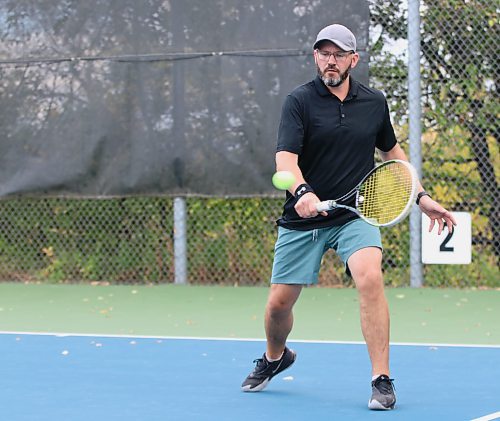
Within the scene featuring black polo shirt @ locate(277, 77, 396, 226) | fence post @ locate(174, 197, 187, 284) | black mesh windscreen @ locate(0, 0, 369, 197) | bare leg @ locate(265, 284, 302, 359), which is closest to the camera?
black polo shirt @ locate(277, 77, 396, 226)

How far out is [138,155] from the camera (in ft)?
31.2

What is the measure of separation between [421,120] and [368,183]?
4.34m

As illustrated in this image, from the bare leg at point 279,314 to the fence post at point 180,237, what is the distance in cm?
435

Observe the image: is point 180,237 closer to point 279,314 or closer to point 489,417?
point 279,314

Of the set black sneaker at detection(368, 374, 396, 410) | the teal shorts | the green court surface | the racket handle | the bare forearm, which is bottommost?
the green court surface

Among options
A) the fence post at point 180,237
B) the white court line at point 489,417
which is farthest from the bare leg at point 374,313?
the fence post at point 180,237

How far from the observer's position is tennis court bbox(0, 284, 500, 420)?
4.87 meters

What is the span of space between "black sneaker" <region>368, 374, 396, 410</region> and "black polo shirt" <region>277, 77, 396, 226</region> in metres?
0.70

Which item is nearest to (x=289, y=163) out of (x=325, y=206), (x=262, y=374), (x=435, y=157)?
(x=325, y=206)

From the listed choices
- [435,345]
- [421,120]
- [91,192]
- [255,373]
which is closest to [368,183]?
[255,373]

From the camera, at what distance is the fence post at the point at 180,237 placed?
9523 mm

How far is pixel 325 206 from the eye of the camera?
4.66 meters

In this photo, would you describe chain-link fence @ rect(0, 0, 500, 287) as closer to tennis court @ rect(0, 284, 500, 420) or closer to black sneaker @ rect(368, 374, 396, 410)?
tennis court @ rect(0, 284, 500, 420)

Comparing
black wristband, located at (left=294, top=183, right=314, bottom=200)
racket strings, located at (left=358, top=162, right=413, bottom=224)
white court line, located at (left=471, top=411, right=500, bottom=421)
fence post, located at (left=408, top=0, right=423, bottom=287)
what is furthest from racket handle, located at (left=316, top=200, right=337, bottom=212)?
fence post, located at (left=408, top=0, right=423, bottom=287)
